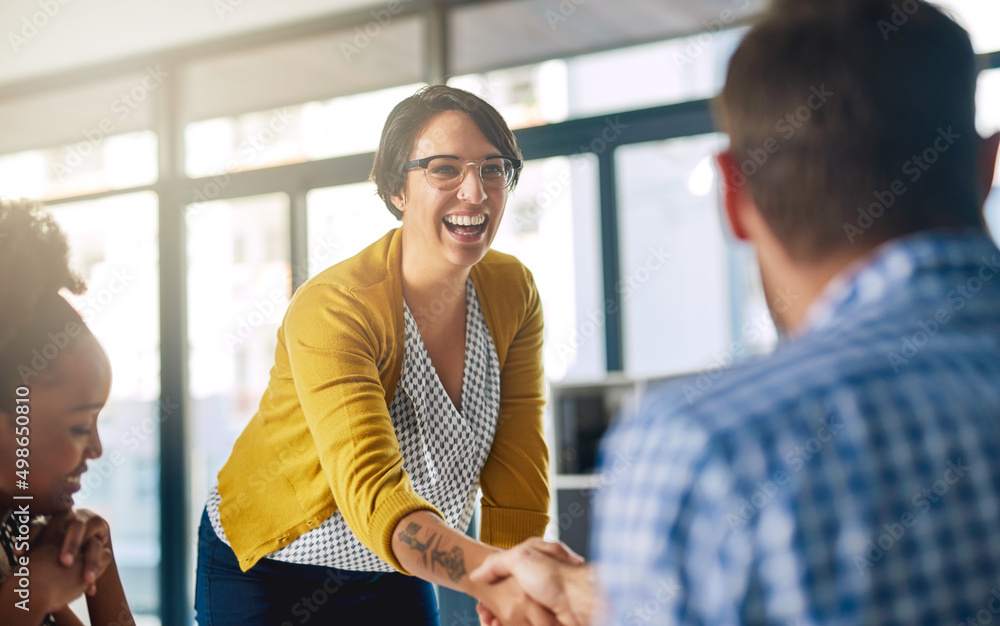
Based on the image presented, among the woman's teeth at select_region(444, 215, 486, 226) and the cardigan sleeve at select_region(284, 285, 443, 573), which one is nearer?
the cardigan sleeve at select_region(284, 285, 443, 573)

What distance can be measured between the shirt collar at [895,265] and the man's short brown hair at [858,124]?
0.6 inches

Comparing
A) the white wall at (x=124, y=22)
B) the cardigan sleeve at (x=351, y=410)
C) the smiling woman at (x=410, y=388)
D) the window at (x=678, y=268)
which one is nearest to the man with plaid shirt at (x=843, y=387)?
the cardigan sleeve at (x=351, y=410)

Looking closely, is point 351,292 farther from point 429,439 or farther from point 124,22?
point 124,22

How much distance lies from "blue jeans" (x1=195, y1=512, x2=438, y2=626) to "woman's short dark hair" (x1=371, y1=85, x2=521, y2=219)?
0.73 metres

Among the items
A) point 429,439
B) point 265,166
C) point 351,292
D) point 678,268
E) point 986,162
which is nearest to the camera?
point 986,162

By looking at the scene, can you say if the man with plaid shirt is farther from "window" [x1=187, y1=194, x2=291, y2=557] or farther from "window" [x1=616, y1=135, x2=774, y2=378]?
"window" [x1=187, y1=194, x2=291, y2=557]

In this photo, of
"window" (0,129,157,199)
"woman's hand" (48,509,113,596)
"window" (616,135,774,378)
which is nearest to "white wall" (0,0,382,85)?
"window" (0,129,157,199)

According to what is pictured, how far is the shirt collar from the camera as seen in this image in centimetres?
52

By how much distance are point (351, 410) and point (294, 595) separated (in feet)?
1.61

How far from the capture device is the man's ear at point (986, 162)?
60 cm

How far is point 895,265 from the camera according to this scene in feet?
1.72

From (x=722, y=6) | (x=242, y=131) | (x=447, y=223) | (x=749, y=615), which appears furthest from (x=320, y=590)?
(x=242, y=131)

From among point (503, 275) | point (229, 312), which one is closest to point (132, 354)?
point (229, 312)

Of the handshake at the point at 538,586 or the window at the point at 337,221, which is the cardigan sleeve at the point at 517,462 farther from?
the window at the point at 337,221
